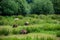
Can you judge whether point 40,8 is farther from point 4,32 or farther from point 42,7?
point 4,32

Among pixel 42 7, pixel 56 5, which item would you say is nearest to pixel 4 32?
pixel 42 7

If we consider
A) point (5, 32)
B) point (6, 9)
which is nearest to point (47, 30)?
point (5, 32)

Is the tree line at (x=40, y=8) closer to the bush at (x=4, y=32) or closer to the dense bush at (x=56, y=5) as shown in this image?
the dense bush at (x=56, y=5)

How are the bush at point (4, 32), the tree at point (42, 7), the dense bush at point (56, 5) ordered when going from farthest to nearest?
the dense bush at point (56, 5)
the tree at point (42, 7)
the bush at point (4, 32)

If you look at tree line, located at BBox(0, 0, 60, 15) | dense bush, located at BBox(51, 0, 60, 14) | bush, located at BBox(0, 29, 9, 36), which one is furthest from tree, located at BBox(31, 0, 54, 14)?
bush, located at BBox(0, 29, 9, 36)

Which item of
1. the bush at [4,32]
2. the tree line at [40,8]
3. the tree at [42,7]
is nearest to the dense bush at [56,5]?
the tree line at [40,8]

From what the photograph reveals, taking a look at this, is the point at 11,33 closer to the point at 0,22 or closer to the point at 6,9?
the point at 0,22

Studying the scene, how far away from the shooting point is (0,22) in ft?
48.9

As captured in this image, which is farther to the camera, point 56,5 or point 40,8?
point 56,5

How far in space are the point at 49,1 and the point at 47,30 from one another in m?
14.2

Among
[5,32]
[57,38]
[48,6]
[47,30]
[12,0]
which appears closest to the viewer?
[57,38]

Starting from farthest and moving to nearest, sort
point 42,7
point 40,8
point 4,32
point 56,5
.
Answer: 1. point 56,5
2. point 40,8
3. point 42,7
4. point 4,32

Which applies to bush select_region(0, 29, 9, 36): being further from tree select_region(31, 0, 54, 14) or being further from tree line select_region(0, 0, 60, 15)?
tree select_region(31, 0, 54, 14)

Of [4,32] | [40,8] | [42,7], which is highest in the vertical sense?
[4,32]
